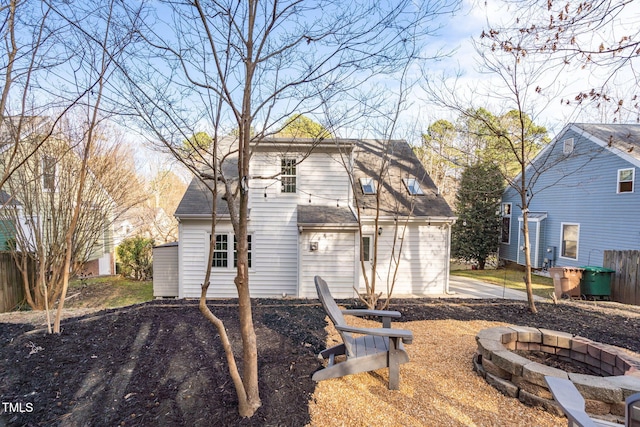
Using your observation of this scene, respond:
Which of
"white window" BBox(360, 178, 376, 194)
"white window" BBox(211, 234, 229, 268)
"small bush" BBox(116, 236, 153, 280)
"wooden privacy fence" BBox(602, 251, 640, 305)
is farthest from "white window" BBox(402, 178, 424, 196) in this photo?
"small bush" BBox(116, 236, 153, 280)

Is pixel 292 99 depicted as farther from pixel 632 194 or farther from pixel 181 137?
pixel 632 194

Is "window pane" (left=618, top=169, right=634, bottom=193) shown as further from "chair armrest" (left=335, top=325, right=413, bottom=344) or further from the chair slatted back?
the chair slatted back

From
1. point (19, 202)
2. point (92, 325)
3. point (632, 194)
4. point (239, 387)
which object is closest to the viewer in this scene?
point (239, 387)

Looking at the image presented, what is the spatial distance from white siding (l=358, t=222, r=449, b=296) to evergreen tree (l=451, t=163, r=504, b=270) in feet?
19.9

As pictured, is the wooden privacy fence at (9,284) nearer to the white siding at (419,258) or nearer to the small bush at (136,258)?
the small bush at (136,258)

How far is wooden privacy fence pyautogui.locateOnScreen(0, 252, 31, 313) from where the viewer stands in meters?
7.46

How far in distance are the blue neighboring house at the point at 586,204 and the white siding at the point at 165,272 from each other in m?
11.1

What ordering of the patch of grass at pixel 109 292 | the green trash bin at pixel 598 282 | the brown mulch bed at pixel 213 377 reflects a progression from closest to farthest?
the brown mulch bed at pixel 213 377
the green trash bin at pixel 598 282
the patch of grass at pixel 109 292

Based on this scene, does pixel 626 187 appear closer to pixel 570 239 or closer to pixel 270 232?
pixel 570 239

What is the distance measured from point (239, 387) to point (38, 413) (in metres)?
1.58

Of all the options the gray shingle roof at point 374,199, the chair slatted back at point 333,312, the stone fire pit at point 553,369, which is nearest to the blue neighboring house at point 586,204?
the gray shingle roof at point 374,199

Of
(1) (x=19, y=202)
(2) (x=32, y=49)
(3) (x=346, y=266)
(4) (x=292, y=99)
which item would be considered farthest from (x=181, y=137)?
(1) (x=19, y=202)

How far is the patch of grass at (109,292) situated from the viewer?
362 inches

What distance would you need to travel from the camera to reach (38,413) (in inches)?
96.5
